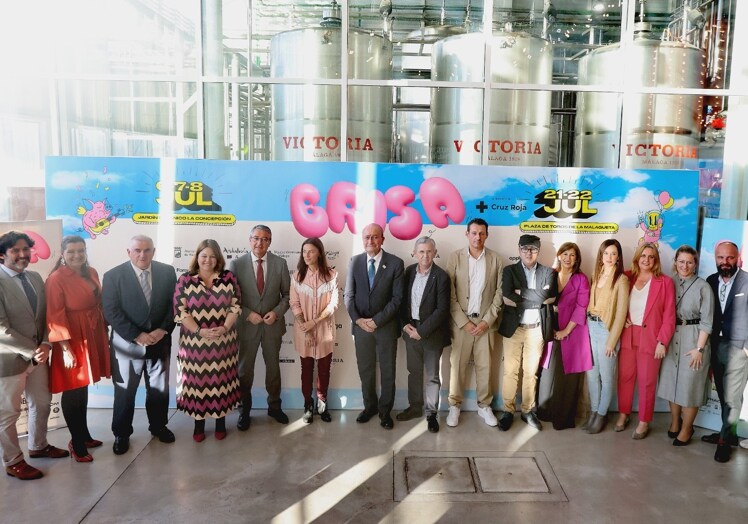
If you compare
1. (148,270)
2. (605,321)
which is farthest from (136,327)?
(605,321)

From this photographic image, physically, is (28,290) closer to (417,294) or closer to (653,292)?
(417,294)

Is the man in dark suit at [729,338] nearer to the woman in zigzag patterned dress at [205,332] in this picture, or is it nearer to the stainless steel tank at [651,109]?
Result: the stainless steel tank at [651,109]

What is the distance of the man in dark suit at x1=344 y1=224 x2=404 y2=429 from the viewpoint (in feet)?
14.8

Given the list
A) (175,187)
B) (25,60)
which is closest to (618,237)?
(175,187)

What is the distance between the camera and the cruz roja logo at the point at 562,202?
4863 millimetres

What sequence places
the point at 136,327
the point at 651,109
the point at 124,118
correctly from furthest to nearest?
the point at 124,118
the point at 651,109
the point at 136,327

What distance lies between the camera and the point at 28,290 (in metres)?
3.65

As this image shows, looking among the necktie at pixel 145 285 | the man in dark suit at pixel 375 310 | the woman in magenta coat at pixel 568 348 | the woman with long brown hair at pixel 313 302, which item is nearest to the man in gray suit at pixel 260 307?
the woman with long brown hair at pixel 313 302

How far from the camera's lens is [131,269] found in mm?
4113

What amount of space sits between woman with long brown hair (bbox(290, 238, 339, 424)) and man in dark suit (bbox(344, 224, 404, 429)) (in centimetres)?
16

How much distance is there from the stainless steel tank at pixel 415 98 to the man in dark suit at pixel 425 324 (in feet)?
10.5

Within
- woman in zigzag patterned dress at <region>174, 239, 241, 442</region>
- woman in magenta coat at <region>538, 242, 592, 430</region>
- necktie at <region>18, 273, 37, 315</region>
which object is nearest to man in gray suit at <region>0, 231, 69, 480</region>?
necktie at <region>18, 273, 37, 315</region>

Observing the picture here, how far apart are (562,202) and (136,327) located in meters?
3.58

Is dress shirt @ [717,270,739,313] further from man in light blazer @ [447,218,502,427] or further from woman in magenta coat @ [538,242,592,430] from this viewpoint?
man in light blazer @ [447,218,502,427]
